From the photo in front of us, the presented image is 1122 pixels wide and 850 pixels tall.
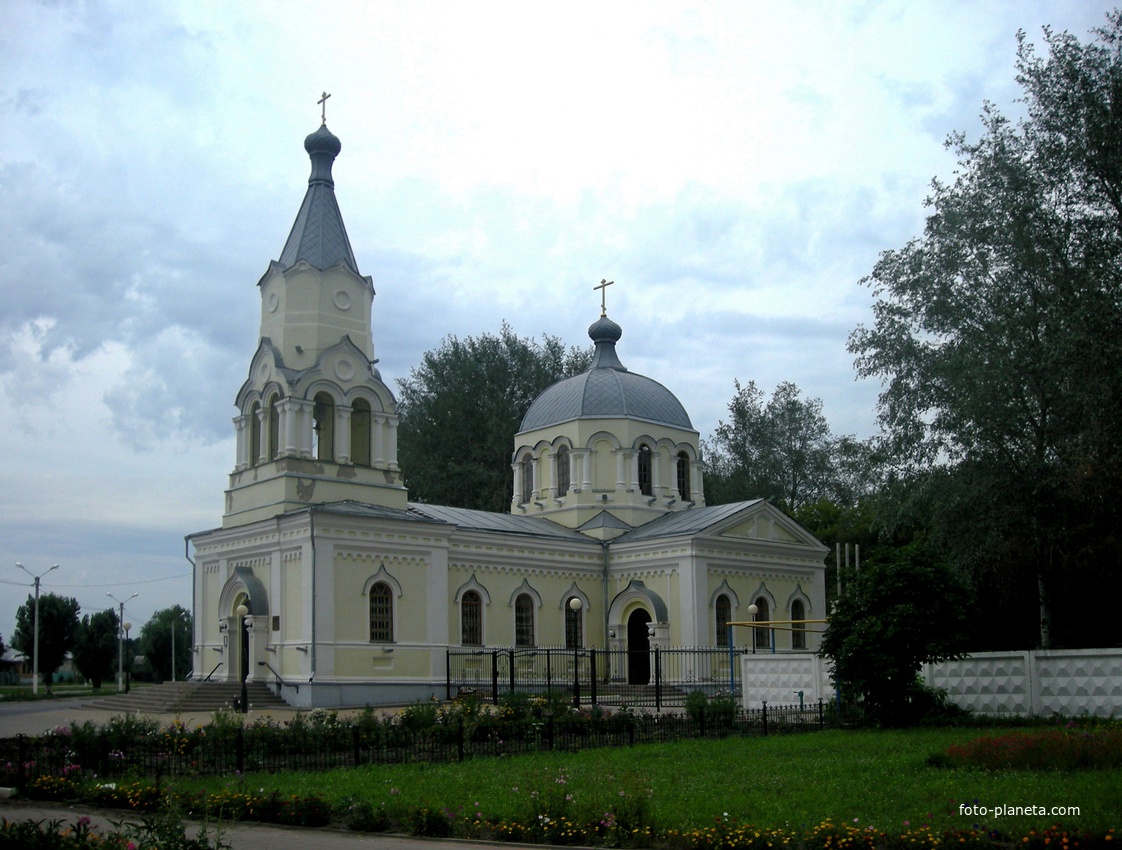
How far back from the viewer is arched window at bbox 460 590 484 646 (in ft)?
99.9

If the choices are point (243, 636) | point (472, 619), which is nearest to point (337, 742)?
point (243, 636)

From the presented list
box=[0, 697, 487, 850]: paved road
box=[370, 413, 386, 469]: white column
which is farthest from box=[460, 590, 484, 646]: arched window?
box=[0, 697, 487, 850]: paved road

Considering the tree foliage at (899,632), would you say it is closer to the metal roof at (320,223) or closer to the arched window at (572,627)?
the arched window at (572,627)

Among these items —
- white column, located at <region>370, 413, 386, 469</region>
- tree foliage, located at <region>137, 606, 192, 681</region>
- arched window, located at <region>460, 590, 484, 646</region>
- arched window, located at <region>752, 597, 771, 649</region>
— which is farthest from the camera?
tree foliage, located at <region>137, 606, 192, 681</region>

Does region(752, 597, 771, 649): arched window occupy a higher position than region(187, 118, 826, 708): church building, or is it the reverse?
region(187, 118, 826, 708): church building

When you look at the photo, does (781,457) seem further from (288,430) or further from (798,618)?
(288,430)

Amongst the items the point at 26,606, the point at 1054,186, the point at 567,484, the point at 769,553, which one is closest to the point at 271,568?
the point at 567,484

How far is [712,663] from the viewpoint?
3177 cm

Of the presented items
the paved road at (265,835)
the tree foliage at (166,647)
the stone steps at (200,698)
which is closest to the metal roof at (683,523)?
the stone steps at (200,698)

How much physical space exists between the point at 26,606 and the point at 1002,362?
50.6 metres

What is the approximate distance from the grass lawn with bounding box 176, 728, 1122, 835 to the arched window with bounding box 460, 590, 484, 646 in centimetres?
1452

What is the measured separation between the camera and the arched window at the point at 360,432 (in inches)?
1179

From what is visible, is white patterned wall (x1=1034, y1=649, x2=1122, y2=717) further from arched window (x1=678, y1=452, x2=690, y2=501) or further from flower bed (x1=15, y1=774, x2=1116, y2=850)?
arched window (x1=678, y1=452, x2=690, y2=501)

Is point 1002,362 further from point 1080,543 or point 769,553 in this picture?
point 769,553
